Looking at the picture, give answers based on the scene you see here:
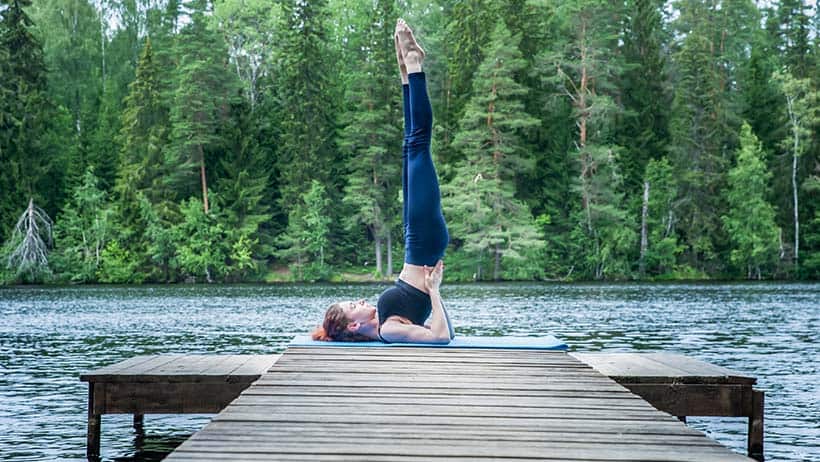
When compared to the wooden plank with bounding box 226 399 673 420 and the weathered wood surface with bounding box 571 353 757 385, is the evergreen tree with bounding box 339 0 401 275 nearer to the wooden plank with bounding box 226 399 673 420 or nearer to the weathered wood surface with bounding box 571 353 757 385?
the weathered wood surface with bounding box 571 353 757 385

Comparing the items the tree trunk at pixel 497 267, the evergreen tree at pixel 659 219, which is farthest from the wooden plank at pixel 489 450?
the evergreen tree at pixel 659 219

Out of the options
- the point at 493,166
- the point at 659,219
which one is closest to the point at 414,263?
the point at 493,166

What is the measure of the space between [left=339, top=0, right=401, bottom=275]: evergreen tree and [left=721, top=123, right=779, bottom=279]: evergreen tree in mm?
17384

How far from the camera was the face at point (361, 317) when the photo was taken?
853cm

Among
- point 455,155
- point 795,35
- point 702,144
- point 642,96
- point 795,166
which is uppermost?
point 795,35

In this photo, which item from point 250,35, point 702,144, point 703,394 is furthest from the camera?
point 250,35

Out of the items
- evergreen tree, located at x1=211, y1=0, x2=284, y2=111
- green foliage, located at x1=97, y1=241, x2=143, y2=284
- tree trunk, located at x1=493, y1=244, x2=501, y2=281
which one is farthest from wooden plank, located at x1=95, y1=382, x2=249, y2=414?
evergreen tree, located at x1=211, y1=0, x2=284, y2=111

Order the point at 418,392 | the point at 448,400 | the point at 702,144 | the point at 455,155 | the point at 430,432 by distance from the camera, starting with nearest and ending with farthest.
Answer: the point at 430,432, the point at 448,400, the point at 418,392, the point at 702,144, the point at 455,155

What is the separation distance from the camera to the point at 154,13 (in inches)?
2557

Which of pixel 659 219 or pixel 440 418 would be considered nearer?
pixel 440 418

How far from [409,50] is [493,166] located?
43.1 m

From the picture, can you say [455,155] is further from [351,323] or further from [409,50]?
[351,323]

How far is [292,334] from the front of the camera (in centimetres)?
1959

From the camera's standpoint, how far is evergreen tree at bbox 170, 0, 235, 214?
52.8 meters
